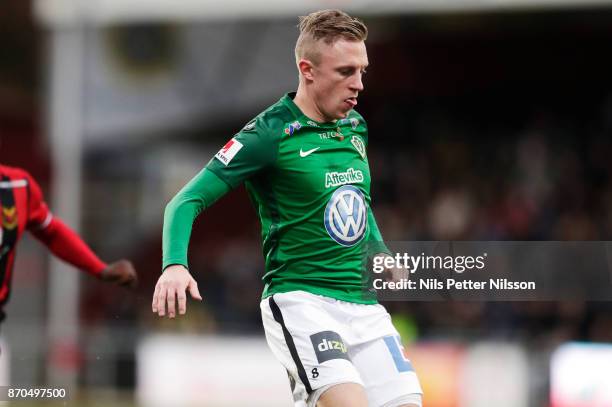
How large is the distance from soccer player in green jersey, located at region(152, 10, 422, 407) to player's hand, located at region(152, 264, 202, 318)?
0.34 m

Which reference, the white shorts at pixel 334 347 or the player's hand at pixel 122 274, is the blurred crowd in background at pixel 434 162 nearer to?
the player's hand at pixel 122 274

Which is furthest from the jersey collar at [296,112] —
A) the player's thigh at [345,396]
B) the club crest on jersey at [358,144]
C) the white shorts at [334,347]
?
the player's thigh at [345,396]

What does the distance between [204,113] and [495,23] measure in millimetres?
4619

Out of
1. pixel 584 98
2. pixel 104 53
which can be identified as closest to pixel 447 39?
pixel 584 98

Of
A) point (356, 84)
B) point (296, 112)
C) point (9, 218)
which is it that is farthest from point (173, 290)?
point (9, 218)

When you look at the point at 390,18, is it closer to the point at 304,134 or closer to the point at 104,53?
the point at 104,53

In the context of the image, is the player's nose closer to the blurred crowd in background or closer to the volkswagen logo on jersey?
the volkswagen logo on jersey

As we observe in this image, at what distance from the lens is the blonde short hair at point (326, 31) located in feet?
15.0

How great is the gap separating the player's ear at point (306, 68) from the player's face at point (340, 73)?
0.02 meters

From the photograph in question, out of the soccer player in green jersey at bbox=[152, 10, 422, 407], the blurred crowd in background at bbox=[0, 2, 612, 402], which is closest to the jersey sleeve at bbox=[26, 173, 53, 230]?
the soccer player in green jersey at bbox=[152, 10, 422, 407]

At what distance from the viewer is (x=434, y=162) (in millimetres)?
15477

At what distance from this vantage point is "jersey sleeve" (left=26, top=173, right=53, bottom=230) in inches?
226

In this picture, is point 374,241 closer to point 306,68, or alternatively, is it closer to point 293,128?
point 293,128

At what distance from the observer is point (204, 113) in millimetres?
17000
